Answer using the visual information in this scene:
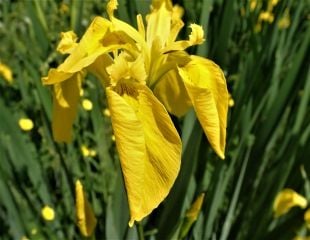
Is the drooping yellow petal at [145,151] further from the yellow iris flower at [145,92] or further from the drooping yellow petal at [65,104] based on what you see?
the drooping yellow petal at [65,104]

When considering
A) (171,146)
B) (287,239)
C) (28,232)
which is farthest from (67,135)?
(287,239)

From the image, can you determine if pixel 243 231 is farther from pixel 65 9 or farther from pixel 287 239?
pixel 65 9

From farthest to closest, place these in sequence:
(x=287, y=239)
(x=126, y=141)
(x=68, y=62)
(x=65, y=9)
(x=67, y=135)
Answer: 1. (x=65, y=9)
2. (x=287, y=239)
3. (x=67, y=135)
4. (x=68, y=62)
5. (x=126, y=141)

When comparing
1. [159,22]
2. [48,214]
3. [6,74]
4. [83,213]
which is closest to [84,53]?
[159,22]

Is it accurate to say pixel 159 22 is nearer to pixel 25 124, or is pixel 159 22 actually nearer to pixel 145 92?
pixel 145 92

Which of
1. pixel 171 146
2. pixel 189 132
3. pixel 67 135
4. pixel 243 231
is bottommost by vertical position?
pixel 243 231

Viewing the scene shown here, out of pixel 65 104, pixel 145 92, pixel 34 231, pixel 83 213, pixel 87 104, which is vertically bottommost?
pixel 34 231
